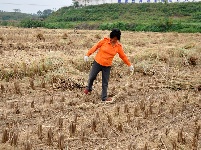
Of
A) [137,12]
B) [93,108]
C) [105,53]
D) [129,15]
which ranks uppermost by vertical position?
[137,12]

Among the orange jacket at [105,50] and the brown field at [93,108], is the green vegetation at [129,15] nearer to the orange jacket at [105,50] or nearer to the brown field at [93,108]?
the brown field at [93,108]

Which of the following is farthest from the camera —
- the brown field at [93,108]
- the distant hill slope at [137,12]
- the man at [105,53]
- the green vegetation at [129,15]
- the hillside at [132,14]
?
the distant hill slope at [137,12]

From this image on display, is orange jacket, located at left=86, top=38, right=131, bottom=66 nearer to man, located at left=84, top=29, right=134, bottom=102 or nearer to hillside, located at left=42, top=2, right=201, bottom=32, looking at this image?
man, located at left=84, top=29, right=134, bottom=102

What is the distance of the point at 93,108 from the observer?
614 centimetres

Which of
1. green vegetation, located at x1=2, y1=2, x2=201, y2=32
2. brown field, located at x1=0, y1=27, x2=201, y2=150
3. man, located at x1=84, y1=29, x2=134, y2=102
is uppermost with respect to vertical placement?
green vegetation, located at x1=2, y1=2, x2=201, y2=32

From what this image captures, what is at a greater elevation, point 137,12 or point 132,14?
point 137,12

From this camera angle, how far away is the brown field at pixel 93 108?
14.8 ft

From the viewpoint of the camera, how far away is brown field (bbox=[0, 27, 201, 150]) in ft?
14.8

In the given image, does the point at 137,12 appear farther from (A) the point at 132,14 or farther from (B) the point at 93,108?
(B) the point at 93,108

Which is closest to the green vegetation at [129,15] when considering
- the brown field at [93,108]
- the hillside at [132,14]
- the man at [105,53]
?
the hillside at [132,14]

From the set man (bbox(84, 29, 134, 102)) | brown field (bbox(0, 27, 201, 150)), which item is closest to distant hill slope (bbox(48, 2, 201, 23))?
brown field (bbox(0, 27, 201, 150))

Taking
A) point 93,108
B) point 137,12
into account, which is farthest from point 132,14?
point 93,108

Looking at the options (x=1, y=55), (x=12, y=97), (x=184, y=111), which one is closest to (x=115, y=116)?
(x=184, y=111)

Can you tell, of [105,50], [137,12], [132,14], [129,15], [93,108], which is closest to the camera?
[93,108]
